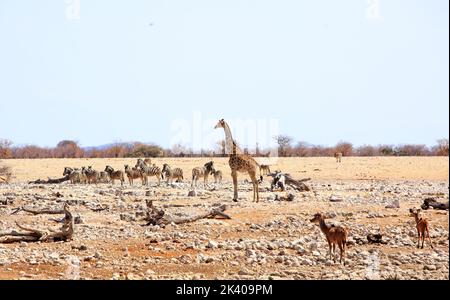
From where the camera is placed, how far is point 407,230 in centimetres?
1300

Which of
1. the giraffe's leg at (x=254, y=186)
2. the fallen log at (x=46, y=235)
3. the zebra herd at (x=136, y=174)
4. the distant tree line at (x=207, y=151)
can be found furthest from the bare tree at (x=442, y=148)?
the fallen log at (x=46, y=235)

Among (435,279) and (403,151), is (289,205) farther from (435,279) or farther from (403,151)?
(403,151)

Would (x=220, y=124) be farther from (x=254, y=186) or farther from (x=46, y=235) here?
(x=46, y=235)

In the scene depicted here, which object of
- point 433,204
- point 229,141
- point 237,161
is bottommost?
point 433,204

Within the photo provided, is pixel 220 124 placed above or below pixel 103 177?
above

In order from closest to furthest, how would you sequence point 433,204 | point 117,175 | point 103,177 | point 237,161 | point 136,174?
point 433,204 < point 237,161 < point 136,174 < point 117,175 < point 103,177

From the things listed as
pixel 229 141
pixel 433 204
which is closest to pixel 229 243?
pixel 433 204

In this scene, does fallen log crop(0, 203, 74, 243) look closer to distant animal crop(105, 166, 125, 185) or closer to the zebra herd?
the zebra herd

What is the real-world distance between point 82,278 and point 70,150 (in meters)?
60.5

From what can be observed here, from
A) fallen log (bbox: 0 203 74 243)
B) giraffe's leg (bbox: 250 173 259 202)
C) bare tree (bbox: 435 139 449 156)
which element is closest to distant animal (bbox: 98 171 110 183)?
giraffe's leg (bbox: 250 173 259 202)

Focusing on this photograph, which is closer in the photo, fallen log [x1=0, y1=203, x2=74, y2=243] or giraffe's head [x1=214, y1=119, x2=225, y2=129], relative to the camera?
fallen log [x1=0, y1=203, x2=74, y2=243]

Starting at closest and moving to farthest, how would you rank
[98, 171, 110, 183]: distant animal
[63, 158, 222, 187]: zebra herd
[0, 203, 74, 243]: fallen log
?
[0, 203, 74, 243]: fallen log, [63, 158, 222, 187]: zebra herd, [98, 171, 110, 183]: distant animal

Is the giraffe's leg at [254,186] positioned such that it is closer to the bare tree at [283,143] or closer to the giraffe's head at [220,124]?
the giraffe's head at [220,124]
